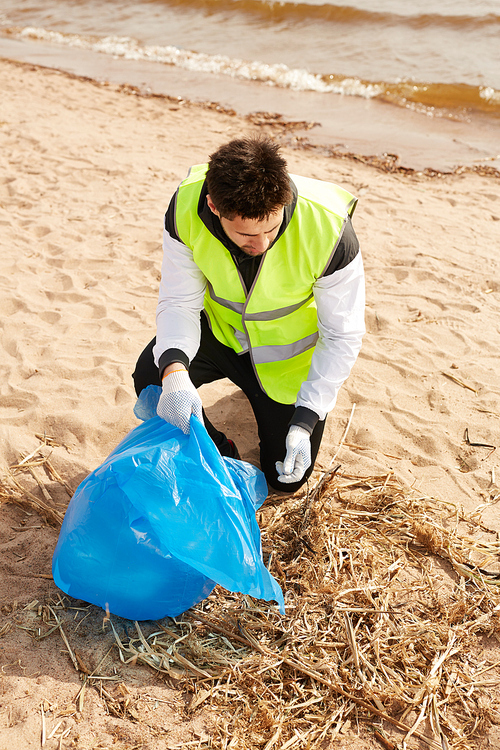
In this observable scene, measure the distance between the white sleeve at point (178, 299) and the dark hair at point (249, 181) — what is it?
0.52 metres

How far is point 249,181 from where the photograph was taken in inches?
66.0

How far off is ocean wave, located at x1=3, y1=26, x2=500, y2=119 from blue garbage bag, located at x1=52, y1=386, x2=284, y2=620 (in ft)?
23.5

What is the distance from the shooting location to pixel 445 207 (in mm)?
4918

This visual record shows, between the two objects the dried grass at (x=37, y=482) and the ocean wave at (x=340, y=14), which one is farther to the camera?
the ocean wave at (x=340, y=14)

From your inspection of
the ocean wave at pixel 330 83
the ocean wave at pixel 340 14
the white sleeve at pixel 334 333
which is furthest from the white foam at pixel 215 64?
the white sleeve at pixel 334 333

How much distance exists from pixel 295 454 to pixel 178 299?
2.51 feet

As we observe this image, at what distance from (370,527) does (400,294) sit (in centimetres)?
196

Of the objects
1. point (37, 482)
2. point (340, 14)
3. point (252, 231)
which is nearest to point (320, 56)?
point (340, 14)

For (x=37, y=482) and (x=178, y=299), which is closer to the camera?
(x=178, y=299)

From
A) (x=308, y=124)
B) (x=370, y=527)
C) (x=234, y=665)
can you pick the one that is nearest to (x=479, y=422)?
(x=370, y=527)

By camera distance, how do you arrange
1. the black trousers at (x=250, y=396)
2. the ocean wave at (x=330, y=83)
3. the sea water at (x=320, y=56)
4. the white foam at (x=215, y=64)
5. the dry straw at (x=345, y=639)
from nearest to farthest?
the dry straw at (x=345, y=639) < the black trousers at (x=250, y=396) < the sea water at (x=320, y=56) < the ocean wave at (x=330, y=83) < the white foam at (x=215, y=64)

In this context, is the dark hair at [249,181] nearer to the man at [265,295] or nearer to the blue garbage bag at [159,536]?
the man at [265,295]

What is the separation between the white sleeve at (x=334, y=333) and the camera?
6.89ft

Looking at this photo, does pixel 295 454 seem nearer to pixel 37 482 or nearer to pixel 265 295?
pixel 265 295
